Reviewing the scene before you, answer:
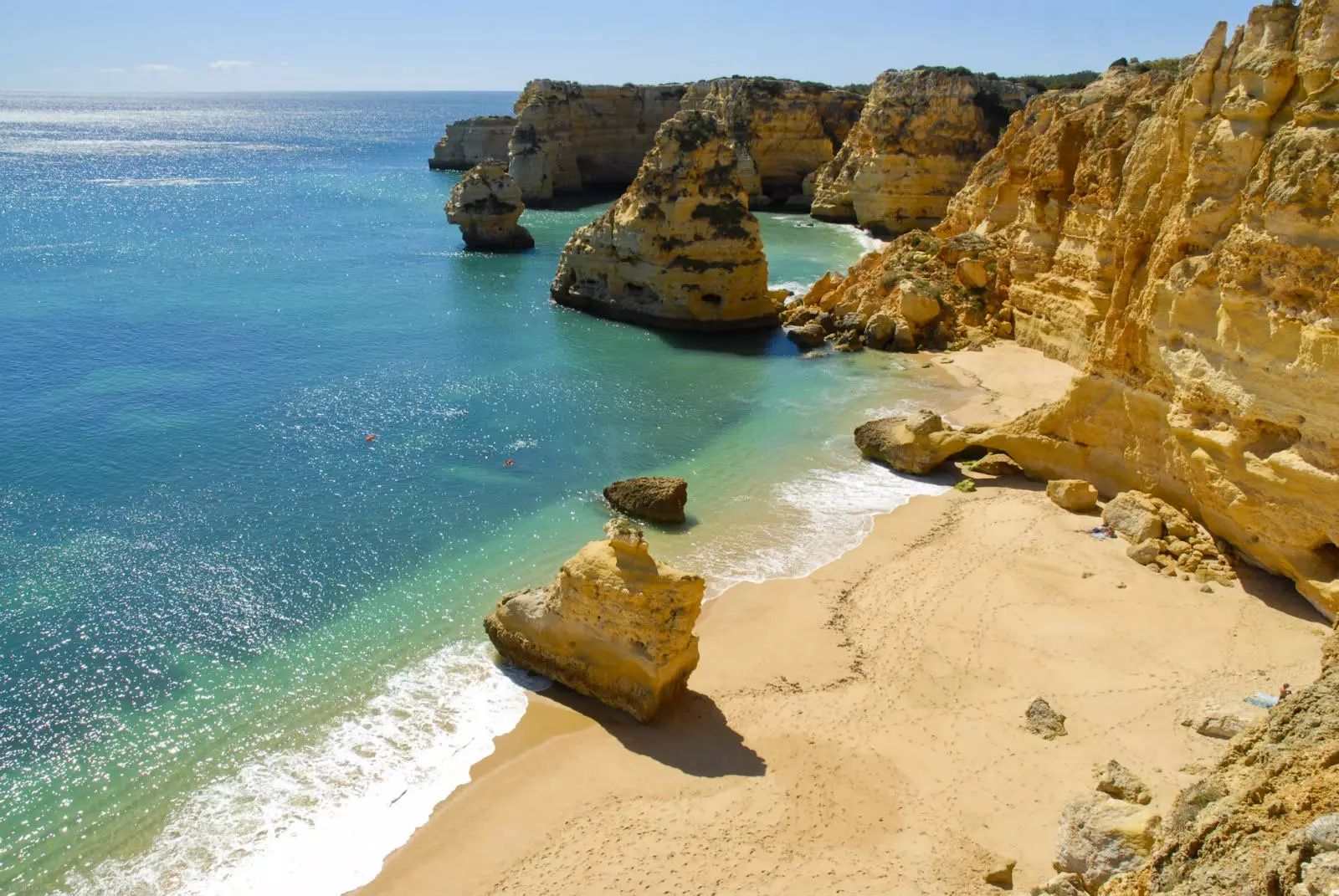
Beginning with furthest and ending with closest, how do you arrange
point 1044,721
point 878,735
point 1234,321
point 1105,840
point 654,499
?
1. point 654,499
2. point 1234,321
3. point 878,735
4. point 1044,721
5. point 1105,840

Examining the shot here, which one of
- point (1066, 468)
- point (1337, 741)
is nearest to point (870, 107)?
point (1066, 468)

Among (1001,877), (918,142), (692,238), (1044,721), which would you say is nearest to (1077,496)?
(1044,721)

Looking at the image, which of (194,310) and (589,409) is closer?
(589,409)

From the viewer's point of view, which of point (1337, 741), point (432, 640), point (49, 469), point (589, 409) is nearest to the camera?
point (1337, 741)

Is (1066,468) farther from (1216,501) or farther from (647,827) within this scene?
(647,827)

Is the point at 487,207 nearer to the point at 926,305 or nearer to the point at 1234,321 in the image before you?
the point at 926,305

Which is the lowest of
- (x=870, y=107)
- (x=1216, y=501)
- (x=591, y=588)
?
(x=591, y=588)

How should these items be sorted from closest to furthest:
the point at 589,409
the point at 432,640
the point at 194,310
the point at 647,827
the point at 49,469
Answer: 1. the point at 647,827
2. the point at 432,640
3. the point at 49,469
4. the point at 589,409
5. the point at 194,310
